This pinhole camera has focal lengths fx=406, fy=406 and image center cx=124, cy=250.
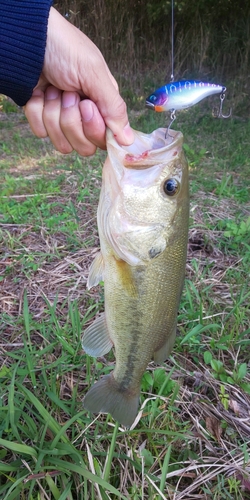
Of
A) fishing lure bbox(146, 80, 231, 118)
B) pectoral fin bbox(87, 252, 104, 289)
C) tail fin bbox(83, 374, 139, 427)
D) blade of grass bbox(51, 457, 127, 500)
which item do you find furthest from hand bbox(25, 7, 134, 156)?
blade of grass bbox(51, 457, 127, 500)

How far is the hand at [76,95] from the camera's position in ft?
4.40

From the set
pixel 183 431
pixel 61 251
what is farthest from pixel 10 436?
pixel 61 251

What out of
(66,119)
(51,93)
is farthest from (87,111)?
(51,93)

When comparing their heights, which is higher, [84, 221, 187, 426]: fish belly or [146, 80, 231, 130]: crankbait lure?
[146, 80, 231, 130]: crankbait lure

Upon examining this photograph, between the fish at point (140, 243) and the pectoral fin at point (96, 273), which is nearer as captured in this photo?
the fish at point (140, 243)

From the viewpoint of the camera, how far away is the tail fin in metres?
1.32

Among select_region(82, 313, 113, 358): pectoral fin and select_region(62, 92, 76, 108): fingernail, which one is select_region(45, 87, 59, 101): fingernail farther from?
select_region(82, 313, 113, 358): pectoral fin

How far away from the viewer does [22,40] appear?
1.33 m

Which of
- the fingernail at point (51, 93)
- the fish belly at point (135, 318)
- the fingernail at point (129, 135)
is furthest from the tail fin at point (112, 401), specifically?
the fingernail at point (51, 93)

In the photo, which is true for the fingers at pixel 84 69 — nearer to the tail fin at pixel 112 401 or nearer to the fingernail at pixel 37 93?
the fingernail at pixel 37 93

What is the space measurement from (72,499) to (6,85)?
1.42 metres

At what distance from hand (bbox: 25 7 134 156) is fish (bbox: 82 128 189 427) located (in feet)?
0.31

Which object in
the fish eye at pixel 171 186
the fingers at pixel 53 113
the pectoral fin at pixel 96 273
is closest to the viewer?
the fish eye at pixel 171 186

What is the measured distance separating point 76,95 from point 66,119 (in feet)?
0.32
